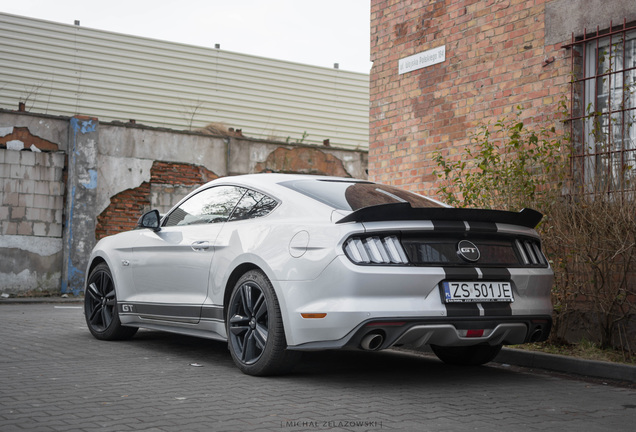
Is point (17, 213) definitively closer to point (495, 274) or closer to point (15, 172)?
point (15, 172)

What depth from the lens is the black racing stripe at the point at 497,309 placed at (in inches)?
206

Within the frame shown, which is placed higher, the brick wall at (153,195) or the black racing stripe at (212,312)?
the brick wall at (153,195)

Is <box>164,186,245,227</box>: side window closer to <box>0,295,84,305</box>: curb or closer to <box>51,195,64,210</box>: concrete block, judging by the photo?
<box>0,295,84,305</box>: curb

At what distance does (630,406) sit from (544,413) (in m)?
0.74

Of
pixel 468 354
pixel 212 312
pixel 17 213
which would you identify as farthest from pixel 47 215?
pixel 468 354

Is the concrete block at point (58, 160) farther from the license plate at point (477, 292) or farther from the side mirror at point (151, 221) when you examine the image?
the license plate at point (477, 292)

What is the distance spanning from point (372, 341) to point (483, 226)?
3.83 ft

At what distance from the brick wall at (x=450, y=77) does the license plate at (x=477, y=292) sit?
3.46 metres

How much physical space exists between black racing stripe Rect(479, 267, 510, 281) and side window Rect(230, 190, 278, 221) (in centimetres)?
162

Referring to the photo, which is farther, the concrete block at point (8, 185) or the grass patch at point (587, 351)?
the concrete block at point (8, 185)

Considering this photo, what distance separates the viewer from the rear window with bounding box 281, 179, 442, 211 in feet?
18.2

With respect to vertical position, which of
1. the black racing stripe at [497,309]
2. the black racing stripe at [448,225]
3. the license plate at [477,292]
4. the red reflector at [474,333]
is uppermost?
the black racing stripe at [448,225]

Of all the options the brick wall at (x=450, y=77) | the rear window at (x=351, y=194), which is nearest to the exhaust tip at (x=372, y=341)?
the rear window at (x=351, y=194)

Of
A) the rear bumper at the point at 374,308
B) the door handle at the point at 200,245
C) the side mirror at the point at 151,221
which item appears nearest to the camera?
the rear bumper at the point at 374,308
